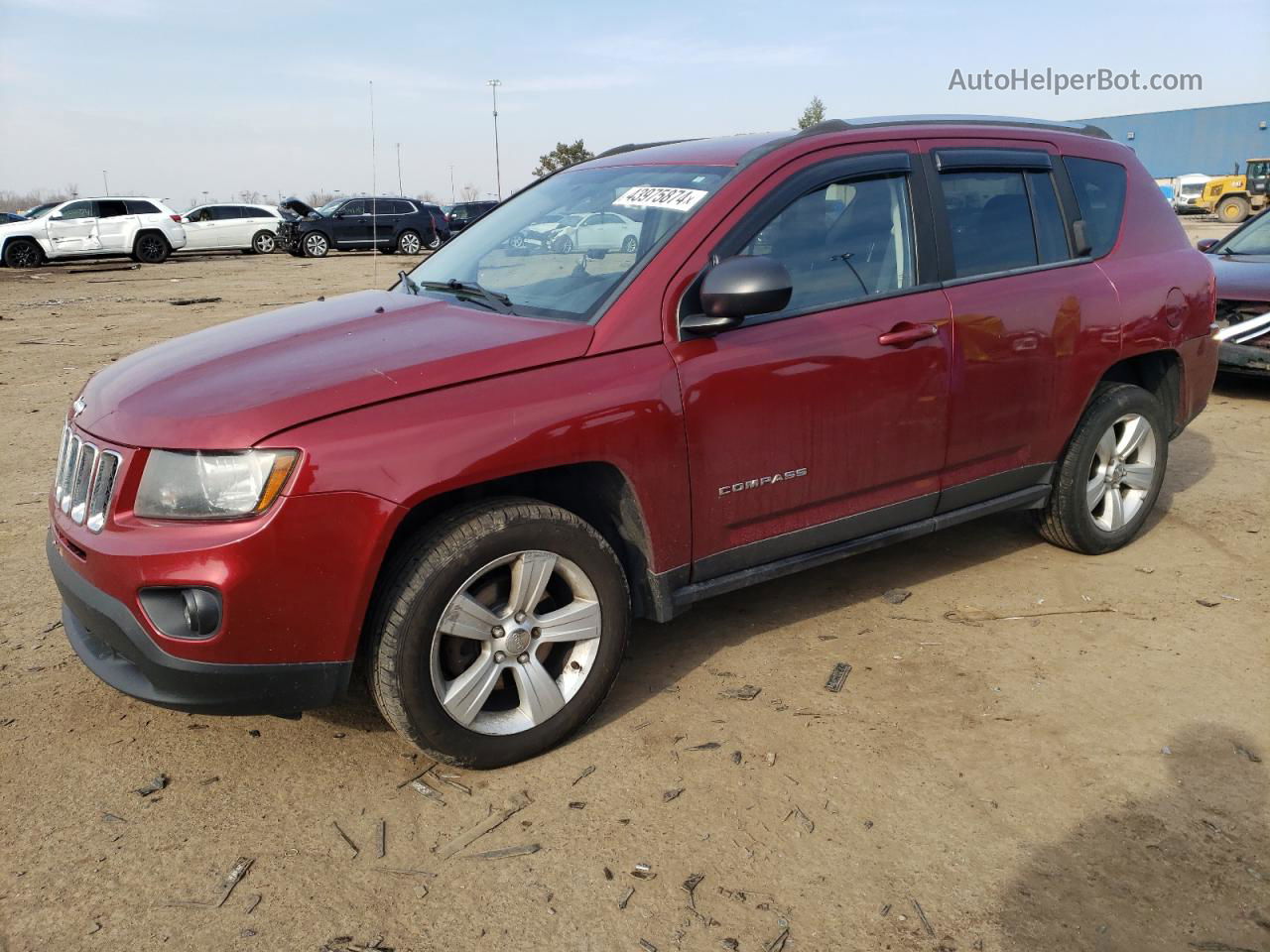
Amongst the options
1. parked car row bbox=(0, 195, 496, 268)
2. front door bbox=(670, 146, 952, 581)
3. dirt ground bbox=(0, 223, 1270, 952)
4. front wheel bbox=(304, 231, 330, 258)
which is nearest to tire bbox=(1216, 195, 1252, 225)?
parked car row bbox=(0, 195, 496, 268)

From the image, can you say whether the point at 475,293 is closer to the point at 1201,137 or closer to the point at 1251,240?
the point at 1251,240

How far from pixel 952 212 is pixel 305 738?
296 centimetres

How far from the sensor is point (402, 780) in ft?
9.98

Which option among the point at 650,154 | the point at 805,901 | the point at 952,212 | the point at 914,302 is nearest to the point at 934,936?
the point at 805,901

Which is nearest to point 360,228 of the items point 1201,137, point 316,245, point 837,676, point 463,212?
point 316,245

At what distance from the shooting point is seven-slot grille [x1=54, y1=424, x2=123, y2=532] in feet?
9.23

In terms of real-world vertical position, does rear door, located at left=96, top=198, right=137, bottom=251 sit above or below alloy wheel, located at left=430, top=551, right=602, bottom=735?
above

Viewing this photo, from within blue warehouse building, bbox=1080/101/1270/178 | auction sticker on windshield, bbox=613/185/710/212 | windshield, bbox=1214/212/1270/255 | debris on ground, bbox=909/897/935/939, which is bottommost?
debris on ground, bbox=909/897/935/939

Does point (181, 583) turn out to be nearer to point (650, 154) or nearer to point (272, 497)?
point (272, 497)

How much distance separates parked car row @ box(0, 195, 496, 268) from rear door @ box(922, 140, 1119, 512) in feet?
64.5

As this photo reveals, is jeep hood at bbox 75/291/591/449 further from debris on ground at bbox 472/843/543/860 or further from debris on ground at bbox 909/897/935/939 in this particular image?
debris on ground at bbox 909/897/935/939

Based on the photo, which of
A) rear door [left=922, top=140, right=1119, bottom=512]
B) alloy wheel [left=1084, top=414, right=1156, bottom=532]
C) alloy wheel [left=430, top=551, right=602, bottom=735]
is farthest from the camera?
alloy wheel [left=1084, top=414, right=1156, bottom=532]

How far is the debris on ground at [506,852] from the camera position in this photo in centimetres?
270

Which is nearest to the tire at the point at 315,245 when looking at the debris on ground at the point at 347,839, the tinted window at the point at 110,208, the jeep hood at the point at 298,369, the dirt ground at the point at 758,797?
the tinted window at the point at 110,208
